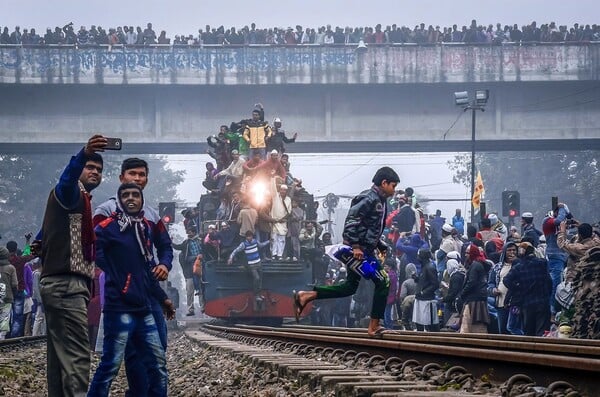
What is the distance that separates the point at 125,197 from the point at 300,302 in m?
3.97

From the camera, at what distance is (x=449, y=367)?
908cm

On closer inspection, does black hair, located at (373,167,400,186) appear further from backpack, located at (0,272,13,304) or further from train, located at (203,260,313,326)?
train, located at (203,260,313,326)

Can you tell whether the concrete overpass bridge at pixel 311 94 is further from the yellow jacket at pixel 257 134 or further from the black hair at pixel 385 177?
the black hair at pixel 385 177

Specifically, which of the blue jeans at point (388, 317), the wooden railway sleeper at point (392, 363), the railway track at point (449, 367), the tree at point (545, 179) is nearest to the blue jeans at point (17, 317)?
the blue jeans at point (388, 317)

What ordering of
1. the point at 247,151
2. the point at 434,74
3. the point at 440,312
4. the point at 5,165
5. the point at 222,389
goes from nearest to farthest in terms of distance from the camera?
the point at 222,389 → the point at 440,312 → the point at 247,151 → the point at 434,74 → the point at 5,165

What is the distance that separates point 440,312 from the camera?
783 inches

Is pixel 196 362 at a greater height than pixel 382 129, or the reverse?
pixel 382 129

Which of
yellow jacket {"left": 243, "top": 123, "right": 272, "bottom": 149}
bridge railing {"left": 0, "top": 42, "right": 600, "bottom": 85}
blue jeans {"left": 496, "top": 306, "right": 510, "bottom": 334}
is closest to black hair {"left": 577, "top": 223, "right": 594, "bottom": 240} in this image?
blue jeans {"left": 496, "top": 306, "right": 510, "bottom": 334}

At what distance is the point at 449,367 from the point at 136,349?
229cm

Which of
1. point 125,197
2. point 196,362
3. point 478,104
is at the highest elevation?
point 478,104

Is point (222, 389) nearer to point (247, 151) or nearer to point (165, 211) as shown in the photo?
point (247, 151)

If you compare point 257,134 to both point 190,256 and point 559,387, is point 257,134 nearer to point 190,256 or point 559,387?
point 190,256

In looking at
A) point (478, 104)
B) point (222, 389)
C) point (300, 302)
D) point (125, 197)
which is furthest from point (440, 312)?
point (478, 104)

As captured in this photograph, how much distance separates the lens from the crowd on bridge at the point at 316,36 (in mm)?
48938
